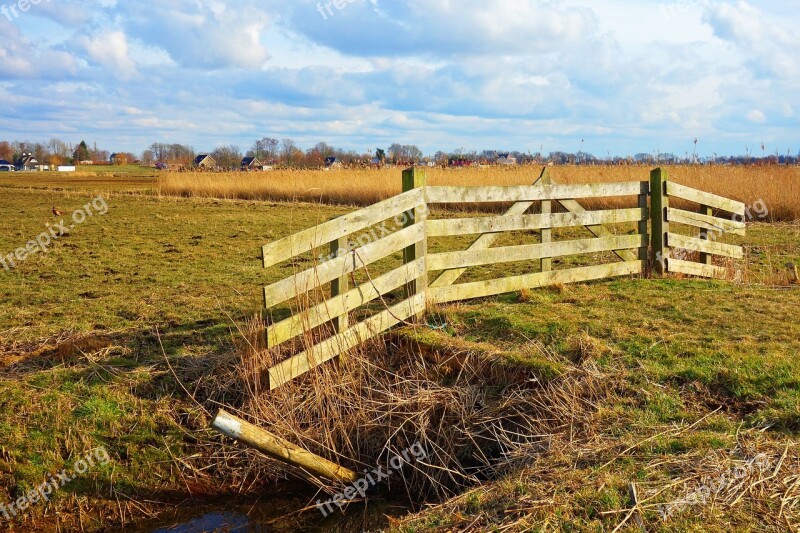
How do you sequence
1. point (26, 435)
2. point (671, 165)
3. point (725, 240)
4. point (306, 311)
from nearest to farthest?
point (26, 435)
point (306, 311)
point (725, 240)
point (671, 165)

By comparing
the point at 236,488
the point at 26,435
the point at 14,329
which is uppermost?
the point at 14,329

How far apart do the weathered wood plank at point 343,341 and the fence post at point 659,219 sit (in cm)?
400

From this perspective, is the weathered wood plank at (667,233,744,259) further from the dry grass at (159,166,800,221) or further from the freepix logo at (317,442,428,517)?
the dry grass at (159,166,800,221)

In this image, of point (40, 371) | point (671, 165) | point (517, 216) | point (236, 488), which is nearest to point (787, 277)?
point (517, 216)

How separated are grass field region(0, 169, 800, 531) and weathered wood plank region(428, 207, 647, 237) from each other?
2.75 ft

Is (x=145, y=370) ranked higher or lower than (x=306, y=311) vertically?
lower

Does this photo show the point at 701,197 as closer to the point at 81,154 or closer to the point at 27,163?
the point at 27,163

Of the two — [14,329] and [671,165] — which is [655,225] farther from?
[671,165]

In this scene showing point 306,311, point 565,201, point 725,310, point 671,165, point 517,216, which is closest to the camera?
point 306,311

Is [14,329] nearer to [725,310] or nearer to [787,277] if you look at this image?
[725,310]

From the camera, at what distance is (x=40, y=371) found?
22.2 feet

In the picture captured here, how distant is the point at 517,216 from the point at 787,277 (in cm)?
421

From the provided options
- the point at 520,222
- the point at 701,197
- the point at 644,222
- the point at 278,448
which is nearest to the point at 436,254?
the point at 520,222

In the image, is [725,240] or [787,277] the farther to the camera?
[725,240]
